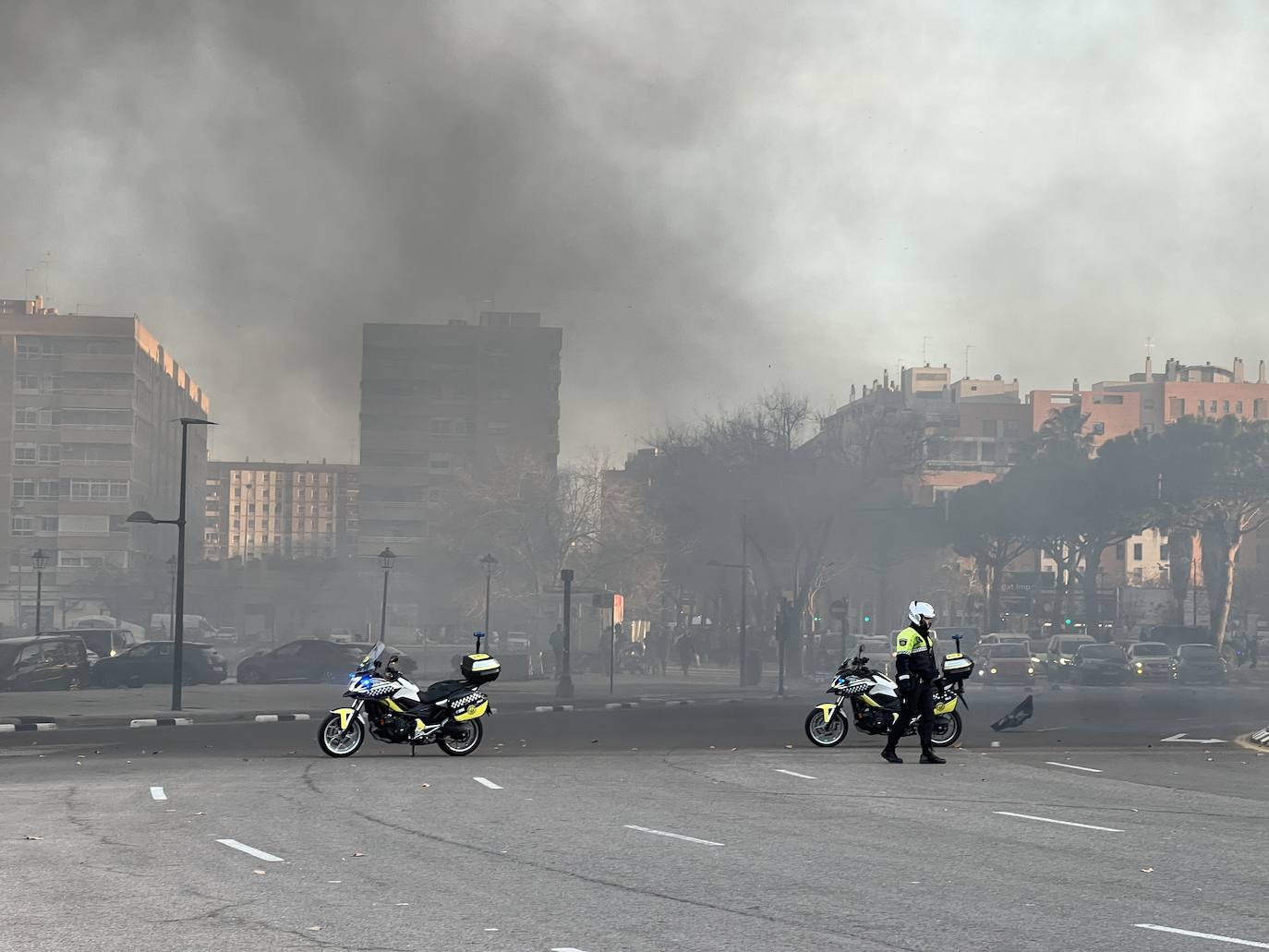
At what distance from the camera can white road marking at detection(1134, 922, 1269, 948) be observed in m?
7.71

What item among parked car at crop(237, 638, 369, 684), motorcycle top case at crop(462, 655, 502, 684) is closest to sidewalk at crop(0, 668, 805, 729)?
parked car at crop(237, 638, 369, 684)

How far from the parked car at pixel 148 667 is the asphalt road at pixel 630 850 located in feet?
70.4

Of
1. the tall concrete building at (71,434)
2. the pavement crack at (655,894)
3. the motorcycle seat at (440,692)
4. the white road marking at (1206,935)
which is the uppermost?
A: the tall concrete building at (71,434)

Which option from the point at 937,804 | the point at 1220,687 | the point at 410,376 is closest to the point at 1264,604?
the point at 1220,687

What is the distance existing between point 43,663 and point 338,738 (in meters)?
22.0

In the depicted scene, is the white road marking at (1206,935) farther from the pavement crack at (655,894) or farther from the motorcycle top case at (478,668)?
the motorcycle top case at (478,668)

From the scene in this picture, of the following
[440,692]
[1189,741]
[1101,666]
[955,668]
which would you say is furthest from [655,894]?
[1101,666]

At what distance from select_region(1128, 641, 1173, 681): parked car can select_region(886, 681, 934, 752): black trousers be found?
36568 millimetres

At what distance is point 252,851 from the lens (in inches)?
426

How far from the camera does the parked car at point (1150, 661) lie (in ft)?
180

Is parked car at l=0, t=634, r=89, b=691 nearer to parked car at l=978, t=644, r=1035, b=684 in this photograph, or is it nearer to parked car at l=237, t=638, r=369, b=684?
parked car at l=237, t=638, r=369, b=684

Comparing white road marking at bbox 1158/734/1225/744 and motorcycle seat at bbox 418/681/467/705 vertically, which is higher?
motorcycle seat at bbox 418/681/467/705

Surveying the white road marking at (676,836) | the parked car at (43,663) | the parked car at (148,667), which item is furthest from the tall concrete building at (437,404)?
the white road marking at (676,836)

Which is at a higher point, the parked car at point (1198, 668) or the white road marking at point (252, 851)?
the white road marking at point (252, 851)
